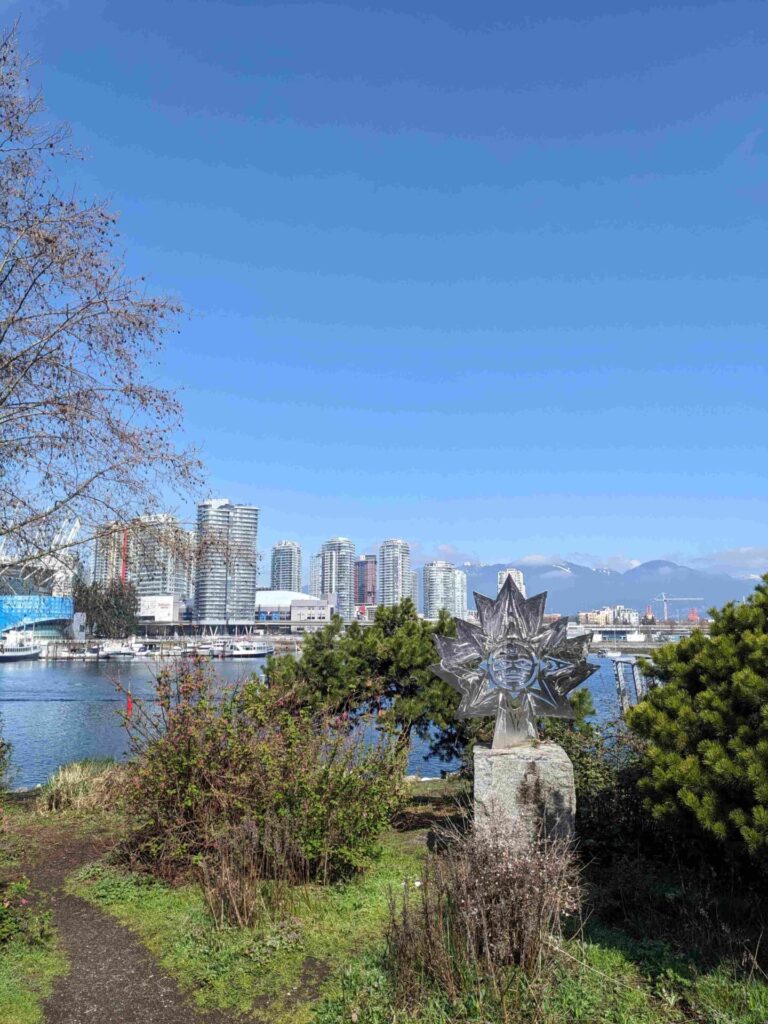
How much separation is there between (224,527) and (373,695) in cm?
346

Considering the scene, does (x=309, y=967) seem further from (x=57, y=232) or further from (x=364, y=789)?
(x=57, y=232)

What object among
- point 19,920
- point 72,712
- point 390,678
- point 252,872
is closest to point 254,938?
point 252,872

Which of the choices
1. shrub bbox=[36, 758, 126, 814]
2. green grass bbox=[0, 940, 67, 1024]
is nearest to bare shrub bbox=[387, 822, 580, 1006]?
green grass bbox=[0, 940, 67, 1024]

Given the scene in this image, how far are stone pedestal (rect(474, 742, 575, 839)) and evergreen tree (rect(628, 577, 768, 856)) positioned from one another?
1.21 meters

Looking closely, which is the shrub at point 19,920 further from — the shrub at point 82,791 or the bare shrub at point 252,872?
the shrub at point 82,791

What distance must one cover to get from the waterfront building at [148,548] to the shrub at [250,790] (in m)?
3.49

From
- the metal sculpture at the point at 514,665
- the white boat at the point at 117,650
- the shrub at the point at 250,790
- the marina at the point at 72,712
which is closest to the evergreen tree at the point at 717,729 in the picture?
the metal sculpture at the point at 514,665

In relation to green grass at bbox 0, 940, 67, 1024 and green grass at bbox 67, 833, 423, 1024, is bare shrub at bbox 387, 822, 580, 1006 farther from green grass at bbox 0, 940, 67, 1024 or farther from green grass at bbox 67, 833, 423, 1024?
green grass at bbox 0, 940, 67, 1024

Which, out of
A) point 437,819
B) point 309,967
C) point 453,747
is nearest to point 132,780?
point 309,967

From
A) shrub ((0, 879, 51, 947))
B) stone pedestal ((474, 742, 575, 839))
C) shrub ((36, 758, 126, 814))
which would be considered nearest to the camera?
shrub ((0, 879, 51, 947))

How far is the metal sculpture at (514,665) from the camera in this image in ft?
25.0

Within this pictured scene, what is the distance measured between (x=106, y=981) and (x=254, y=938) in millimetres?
1007

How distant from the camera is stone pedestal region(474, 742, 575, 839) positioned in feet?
22.2

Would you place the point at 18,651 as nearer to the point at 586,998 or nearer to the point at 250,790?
the point at 250,790
